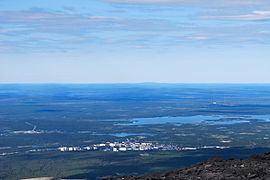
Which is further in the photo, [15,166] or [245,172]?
[15,166]

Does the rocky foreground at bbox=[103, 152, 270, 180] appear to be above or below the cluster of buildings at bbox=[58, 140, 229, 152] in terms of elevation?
above

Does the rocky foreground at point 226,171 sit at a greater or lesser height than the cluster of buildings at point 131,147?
greater

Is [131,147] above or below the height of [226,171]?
below

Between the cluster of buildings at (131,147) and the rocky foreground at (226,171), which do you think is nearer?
the rocky foreground at (226,171)

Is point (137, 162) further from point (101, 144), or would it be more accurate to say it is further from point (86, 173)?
point (101, 144)

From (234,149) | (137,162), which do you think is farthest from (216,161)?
(234,149)

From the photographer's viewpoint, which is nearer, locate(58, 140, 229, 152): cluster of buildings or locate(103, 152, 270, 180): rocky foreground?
locate(103, 152, 270, 180): rocky foreground

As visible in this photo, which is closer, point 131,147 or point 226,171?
point 226,171

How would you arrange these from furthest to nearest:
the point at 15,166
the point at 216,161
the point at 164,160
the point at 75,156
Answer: the point at 75,156 < the point at 164,160 < the point at 15,166 < the point at 216,161
